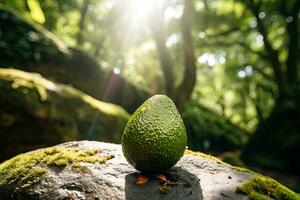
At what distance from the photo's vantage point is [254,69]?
1877 centimetres

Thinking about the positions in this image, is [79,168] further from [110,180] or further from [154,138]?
[154,138]

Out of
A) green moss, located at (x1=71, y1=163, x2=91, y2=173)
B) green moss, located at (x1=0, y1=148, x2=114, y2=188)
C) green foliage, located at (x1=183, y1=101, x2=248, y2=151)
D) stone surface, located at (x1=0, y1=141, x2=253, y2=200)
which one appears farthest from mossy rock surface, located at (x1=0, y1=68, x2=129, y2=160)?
green foliage, located at (x1=183, y1=101, x2=248, y2=151)

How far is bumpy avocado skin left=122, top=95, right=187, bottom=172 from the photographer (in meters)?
2.42

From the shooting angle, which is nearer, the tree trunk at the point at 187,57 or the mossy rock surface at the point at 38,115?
the mossy rock surface at the point at 38,115

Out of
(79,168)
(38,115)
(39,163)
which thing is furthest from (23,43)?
(79,168)

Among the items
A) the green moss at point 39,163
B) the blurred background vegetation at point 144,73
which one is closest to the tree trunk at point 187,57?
the blurred background vegetation at point 144,73

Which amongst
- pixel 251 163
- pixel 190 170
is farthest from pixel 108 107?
pixel 251 163

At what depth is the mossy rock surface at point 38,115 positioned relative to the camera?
6078mm

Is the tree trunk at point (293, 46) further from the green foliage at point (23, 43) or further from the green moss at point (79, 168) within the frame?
the green moss at point (79, 168)

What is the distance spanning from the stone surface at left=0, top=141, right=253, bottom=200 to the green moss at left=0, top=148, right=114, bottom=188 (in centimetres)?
5

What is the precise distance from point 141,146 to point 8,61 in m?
7.44

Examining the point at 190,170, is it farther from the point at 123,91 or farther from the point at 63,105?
the point at 123,91

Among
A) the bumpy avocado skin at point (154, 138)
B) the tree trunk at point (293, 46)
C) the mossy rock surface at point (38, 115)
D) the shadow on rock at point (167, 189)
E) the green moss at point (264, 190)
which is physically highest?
the tree trunk at point (293, 46)

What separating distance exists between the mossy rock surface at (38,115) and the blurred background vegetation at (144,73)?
17 mm
